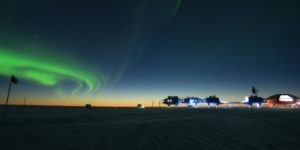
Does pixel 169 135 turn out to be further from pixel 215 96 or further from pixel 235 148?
pixel 215 96

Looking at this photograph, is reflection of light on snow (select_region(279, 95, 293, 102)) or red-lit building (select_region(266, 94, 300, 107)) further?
reflection of light on snow (select_region(279, 95, 293, 102))

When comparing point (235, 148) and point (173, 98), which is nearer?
point (235, 148)

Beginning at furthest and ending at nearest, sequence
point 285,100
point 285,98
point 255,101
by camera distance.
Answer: point 255,101, point 285,98, point 285,100

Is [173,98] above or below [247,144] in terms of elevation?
above

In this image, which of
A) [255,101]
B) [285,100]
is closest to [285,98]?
[285,100]

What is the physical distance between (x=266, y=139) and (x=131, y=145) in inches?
334

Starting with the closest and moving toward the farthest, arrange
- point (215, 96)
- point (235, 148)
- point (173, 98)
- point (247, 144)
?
point (235, 148)
point (247, 144)
point (215, 96)
point (173, 98)

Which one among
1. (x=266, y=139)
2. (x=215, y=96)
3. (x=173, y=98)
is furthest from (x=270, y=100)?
(x=266, y=139)

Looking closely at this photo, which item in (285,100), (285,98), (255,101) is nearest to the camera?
(285,100)

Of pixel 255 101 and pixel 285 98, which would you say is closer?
pixel 285 98

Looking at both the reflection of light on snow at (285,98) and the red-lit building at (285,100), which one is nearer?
the red-lit building at (285,100)

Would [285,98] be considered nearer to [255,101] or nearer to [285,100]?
[285,100]

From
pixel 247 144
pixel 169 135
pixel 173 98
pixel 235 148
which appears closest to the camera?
pixel 235 148

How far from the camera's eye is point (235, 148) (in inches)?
457
